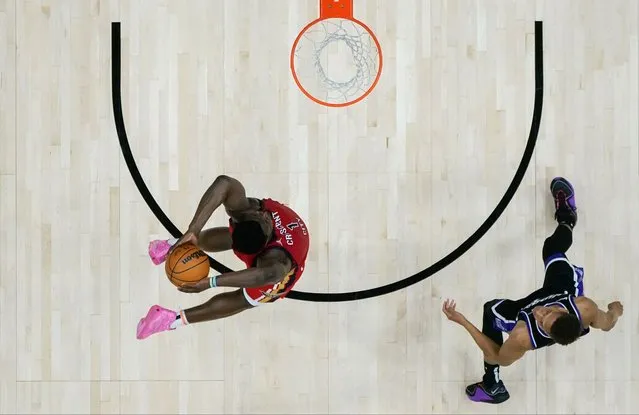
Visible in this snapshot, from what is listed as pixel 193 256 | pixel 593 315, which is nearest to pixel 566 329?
pixel 593 315

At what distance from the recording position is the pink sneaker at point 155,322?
4145mm

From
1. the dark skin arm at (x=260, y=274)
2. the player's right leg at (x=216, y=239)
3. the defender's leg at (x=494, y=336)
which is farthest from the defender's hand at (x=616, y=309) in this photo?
the player's right leg at (x=216, y=239)

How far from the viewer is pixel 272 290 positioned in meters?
4.01

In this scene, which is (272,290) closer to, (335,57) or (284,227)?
(284,227)

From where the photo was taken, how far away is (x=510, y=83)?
188 inches

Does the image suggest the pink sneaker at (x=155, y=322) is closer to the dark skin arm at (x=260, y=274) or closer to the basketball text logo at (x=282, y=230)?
the dark skin arm at (x=260, y=274)

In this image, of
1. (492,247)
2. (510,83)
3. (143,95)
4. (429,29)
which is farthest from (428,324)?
(143,95)

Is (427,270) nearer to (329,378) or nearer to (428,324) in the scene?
(428,324)

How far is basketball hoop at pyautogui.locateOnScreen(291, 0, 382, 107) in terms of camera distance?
15.6 feet

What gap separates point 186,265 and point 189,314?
0.71 metres

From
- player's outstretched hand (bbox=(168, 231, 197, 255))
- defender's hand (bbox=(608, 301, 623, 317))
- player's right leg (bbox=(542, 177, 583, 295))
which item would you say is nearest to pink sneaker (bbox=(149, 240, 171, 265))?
player's outstretched hand (bbox=(168, 231, 197, 255))

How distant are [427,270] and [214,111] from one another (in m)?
2.05

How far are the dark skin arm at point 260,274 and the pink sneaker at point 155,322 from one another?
2.11 ft

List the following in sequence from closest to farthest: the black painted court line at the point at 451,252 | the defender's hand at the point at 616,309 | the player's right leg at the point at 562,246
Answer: the defender's hand at the point at 616,309 → the player's right leg at the point at 562,246 → the black painted court line at the point at 451,252
